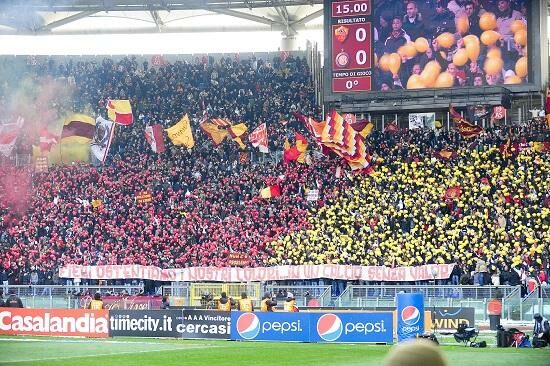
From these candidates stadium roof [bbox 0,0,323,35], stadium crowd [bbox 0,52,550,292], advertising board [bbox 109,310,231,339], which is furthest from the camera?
stadium roof [bbox 0,0,323,35]

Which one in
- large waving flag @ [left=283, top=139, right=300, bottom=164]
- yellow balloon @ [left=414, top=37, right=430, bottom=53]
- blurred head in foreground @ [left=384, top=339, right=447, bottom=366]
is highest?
yellow balloon @ [left=414, top=37, right=430, bottom=53]

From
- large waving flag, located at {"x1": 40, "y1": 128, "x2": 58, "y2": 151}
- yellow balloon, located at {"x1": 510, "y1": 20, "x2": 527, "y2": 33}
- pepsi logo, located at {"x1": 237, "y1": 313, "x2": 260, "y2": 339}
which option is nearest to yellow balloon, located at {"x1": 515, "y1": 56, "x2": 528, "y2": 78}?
yellow balloon, located at {"x1": 510, "y1": 20, "x2": 527, "y2": 33}

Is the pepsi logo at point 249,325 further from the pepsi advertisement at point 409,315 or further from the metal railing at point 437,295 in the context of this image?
the metal railing at point 437,295

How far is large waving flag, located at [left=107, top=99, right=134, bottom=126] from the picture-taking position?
51.8 metres

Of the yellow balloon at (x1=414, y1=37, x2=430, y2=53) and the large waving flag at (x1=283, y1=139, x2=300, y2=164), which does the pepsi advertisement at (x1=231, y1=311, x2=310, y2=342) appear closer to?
the yellow balloon at (x1=414, y1=37, x2=430, y2=53)

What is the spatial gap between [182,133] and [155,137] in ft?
6.17

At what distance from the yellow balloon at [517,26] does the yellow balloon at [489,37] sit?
2.16ft

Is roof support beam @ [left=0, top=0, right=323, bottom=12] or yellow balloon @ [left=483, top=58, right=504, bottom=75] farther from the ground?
roof support beam @ [left=0, top=0, right=323, bottom=12]

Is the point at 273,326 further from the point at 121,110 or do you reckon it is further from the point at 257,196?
the point at 121,110

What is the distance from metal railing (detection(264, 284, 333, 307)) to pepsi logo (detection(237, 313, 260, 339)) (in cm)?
825

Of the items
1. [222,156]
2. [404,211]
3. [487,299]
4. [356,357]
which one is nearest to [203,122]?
[222,156]

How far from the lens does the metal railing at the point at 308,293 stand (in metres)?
36.8

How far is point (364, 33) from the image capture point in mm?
47375

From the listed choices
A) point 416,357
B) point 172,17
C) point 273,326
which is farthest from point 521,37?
point 416,357
